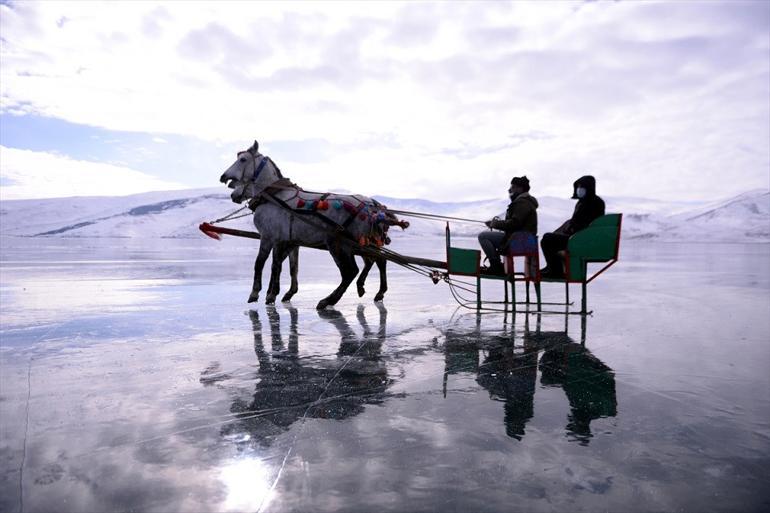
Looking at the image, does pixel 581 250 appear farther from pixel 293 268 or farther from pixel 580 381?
pixel 293 268

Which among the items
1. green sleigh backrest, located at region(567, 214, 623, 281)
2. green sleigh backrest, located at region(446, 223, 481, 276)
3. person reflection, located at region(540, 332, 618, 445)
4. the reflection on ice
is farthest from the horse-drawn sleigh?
the reflection on ice

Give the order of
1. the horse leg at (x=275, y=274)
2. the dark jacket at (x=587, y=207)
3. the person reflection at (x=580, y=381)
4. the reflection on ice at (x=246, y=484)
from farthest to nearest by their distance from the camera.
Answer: the horse leg at (x=275, y=274) → the dark jacket at (x=587, y=207) → the person reflection at (x=580, y=381) → the reflection on ice at (x=246, y=484)

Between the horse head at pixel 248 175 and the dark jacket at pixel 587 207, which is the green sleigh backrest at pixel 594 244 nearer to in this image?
the dark jacket at pixel 587 207

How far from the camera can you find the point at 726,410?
3924 mm

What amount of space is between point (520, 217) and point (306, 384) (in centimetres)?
477

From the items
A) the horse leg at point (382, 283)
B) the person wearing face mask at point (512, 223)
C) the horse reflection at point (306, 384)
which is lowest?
the horse reflection at point (306, 384)

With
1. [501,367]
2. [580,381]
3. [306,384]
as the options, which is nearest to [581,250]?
[501,367]

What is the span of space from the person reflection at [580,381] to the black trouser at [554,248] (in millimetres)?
2000

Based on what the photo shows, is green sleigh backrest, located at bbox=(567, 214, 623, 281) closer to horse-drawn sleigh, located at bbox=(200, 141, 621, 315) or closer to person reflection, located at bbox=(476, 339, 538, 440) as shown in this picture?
horse-drawn sleigh, located at bbox=(200, 141, 621, 315)

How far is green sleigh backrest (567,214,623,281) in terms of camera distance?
7.93 metres

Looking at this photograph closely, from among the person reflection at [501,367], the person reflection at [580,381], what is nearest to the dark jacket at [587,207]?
the person reflection at [580,381]

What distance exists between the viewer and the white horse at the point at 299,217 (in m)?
9.70

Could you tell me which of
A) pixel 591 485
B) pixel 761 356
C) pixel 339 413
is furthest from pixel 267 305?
pixel 591 485

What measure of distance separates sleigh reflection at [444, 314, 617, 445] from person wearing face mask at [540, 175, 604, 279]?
1529 mm
